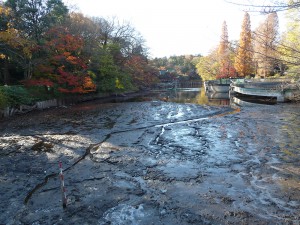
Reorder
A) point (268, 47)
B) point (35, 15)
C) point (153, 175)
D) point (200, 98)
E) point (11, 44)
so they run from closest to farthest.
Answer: point (268, 47) < point (153, 175) < point (11, 44) < point (35, 15) < point (200, 98)

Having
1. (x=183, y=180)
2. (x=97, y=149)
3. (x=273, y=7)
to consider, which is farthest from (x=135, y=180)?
(x=273, y=7)

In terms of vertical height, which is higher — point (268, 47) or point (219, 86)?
point (268, 47)

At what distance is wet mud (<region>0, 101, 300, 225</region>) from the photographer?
186 inches

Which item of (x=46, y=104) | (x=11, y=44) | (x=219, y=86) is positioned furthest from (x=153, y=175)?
(x=219, y=86)

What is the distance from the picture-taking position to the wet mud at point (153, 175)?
4.73m

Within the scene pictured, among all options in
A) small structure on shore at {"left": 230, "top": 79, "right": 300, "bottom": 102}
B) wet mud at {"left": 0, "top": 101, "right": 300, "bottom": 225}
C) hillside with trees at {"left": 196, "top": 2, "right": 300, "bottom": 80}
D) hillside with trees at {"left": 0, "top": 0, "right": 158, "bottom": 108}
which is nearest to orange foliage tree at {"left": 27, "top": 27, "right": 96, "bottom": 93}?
hillside with trees at {"left": 0, "top": 0, "right": 158, "bottom": 108}

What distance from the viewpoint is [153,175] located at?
6.62m

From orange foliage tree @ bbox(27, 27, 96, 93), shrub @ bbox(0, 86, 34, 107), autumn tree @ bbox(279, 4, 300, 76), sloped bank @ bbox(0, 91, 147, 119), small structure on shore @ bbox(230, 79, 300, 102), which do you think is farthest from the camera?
small structure on shore @ bbox(230, 79, 300, 102)

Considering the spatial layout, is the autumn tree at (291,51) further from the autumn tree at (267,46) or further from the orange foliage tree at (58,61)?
the orange foliage tree at (58,61)

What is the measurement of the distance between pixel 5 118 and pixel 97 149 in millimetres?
10947

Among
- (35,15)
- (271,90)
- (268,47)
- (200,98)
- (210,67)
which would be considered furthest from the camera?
(210,67)

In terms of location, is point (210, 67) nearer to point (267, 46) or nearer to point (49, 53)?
point (49, 53)

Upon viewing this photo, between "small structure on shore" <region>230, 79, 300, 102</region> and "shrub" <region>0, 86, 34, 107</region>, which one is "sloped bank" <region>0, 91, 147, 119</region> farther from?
"small structure on shore" <region>230, 79, 300, 102</region>

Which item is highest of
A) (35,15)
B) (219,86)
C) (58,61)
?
(35,15)
